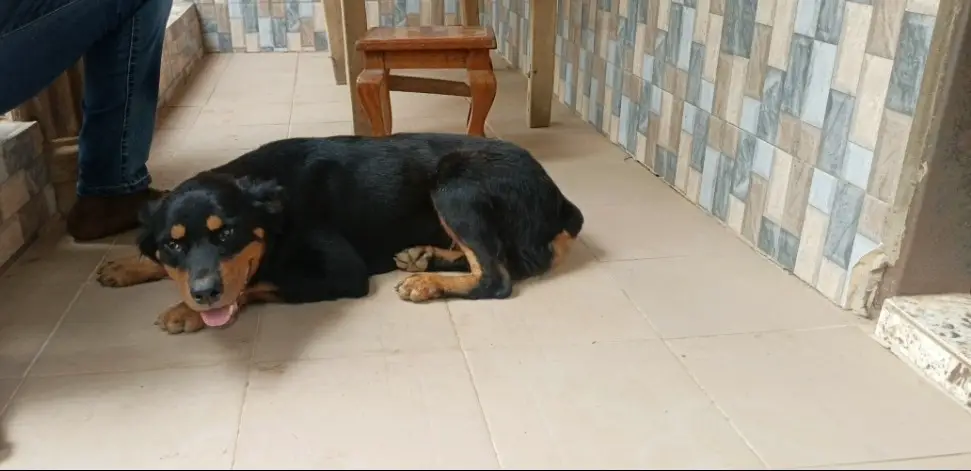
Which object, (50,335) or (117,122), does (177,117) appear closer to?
(117,122)

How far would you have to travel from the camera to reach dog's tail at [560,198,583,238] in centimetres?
194

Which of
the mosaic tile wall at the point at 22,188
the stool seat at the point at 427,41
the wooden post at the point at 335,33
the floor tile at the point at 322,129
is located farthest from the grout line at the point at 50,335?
the wooden post at the point at 335,33

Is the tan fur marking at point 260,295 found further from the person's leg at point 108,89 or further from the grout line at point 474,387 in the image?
the person's leg at point 108,89

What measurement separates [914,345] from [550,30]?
204 cm

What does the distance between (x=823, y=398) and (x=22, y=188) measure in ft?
6.68

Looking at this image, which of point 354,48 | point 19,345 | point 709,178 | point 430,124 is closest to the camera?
point 19,345

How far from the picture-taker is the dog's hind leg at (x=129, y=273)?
1826 mm

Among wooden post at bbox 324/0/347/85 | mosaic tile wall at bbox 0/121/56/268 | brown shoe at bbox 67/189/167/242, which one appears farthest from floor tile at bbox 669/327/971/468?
wooden post at bbox 324/0/347/85

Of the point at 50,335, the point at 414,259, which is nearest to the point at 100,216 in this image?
the point at 50,335

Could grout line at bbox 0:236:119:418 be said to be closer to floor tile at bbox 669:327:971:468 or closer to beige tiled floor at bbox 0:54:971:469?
beige tiled floor at bbox 0:54:971:469

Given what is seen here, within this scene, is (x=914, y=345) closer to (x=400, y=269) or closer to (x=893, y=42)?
(x=893, y=42)

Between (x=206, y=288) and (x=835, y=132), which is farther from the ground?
(x=835, y=132)

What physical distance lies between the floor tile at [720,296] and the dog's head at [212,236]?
88 cm

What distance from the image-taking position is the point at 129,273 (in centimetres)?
183
